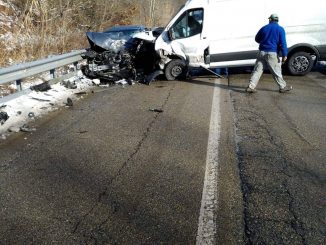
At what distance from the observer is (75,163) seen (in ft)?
15.8

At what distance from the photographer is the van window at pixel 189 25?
35.2ft

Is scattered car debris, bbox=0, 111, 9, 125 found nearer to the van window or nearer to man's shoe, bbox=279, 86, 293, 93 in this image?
the van window

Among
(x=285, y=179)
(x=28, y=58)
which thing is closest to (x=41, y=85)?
(x=28, y=58)

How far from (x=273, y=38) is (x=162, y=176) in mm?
5673

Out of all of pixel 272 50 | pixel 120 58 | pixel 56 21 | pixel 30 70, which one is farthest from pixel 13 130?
pixel 56 21

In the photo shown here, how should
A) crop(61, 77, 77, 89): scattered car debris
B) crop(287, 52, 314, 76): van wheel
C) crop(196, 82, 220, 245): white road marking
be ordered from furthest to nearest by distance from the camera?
crop(287, 52, 314, 76): van wheel
crop(61, 77, 77, 89): scattered car debris
crop(196, 82, 220, 245): white road marking

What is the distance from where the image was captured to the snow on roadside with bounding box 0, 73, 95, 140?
653 cm

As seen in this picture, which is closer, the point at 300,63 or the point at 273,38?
the point at 273,38

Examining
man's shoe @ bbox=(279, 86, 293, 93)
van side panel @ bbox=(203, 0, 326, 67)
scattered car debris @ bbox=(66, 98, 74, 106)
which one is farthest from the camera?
van side panel @ bbox=(203, 0, 326, 67)

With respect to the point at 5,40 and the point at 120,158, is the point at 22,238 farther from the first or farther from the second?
the point at 5,40

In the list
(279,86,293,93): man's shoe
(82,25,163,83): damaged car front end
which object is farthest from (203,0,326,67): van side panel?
(279,86,293,93): man's shoe

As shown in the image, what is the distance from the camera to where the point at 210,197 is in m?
3.83

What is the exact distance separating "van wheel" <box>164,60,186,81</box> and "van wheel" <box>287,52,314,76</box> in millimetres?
3141

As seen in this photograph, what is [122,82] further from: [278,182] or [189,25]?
[278,182]
